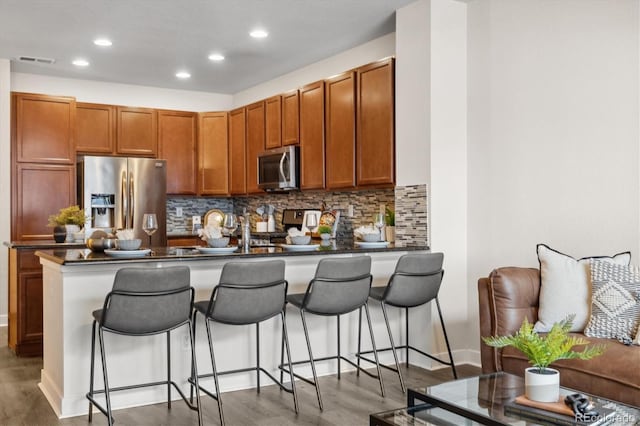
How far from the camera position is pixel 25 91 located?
22.2 feet

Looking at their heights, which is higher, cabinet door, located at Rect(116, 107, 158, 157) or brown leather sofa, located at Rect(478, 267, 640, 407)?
cabinet door, located at Rect(116, 107, 158, 157)

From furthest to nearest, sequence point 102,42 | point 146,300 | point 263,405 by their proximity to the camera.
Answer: point 102,42
point 263,405
point 146,300

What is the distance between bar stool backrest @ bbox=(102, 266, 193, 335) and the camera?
3.11 metres

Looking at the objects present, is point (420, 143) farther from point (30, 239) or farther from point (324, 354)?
point (30, 239)

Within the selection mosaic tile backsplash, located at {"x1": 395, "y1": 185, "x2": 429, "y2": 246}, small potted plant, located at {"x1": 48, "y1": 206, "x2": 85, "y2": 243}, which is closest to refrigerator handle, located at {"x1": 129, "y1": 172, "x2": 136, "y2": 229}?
small potted plant, located at {"x1": 48, "y1": 206, "x2": 85, "y2": 243}

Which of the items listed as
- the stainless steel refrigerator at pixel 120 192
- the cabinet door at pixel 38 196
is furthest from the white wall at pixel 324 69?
the cabinet door at pixel 38 196

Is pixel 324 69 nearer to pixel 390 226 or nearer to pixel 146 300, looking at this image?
pixel 390 226

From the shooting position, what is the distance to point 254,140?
6957 mm

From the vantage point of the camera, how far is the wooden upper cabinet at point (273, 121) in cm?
643

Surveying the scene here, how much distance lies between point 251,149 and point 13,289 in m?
2.96

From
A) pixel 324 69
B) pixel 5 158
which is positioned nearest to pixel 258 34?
pixel 324 69

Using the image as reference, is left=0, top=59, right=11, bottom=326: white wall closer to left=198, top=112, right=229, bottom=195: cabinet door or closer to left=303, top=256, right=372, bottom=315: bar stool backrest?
left=198, top=112, right=229, bottom=195: cabinet door

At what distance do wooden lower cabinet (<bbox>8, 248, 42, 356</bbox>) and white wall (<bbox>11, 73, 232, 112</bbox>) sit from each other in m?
2.61

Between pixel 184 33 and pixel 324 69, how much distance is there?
154cm
